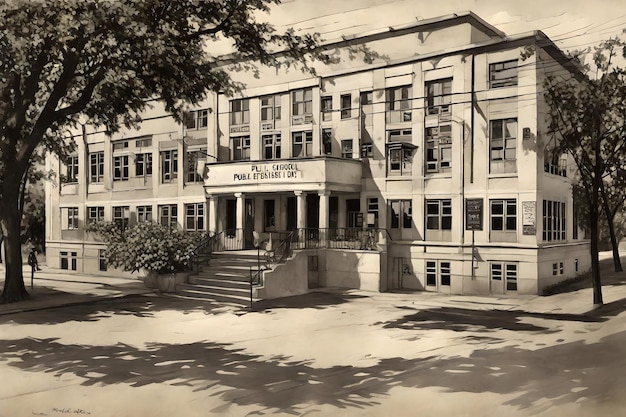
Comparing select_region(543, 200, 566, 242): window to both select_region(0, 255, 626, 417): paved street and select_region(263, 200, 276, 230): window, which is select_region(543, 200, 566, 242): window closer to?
select_region(0, 255, 626, 417): paved street

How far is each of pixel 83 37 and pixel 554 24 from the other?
23.3 ft

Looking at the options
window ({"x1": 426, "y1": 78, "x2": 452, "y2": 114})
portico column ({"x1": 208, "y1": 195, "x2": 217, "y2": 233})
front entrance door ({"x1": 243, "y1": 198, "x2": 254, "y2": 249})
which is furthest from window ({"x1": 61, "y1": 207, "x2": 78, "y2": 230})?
window ({"x1": 426, "y1": 78, "x2": 452, "y2": 114})

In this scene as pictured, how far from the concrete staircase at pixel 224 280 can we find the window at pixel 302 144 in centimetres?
293

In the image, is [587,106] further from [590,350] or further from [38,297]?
[38,297]

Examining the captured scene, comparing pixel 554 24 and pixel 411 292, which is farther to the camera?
pixel 411 292

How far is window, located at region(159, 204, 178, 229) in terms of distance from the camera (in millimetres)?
11259

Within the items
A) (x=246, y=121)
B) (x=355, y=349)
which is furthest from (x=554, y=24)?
(x=246, y=121)

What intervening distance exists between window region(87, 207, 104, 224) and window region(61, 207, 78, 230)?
494 mm

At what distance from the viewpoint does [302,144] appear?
571 inches

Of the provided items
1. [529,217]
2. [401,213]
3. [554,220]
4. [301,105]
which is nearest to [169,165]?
[301,105]

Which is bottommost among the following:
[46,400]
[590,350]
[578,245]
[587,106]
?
[46,400]

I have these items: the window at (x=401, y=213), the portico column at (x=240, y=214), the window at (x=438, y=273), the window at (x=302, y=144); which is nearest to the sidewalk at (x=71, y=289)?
the portico column at (x=240, y=214)

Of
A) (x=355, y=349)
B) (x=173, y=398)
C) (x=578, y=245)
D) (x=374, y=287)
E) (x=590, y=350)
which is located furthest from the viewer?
(x=374, y=287)

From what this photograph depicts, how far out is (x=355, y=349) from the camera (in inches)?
278
